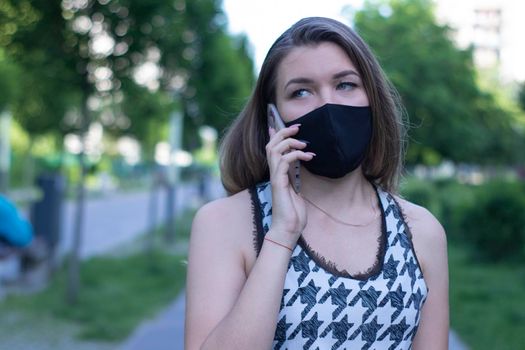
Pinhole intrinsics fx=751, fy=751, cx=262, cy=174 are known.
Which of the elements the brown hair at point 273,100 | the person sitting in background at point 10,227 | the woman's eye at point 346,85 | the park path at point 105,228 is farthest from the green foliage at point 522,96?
the woman's eye at point 346,85

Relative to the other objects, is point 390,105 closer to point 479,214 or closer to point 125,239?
point 479,214

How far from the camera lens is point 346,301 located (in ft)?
5.38

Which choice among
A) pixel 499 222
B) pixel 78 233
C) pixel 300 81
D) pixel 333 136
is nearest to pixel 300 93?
pixel 300 81

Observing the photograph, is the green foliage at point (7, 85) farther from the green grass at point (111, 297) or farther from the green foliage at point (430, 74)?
the green foliage at point (430, 74)

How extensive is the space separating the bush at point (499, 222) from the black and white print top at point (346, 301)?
1129 centimetres

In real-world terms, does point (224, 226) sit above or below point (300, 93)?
below

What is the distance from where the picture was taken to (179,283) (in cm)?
1027

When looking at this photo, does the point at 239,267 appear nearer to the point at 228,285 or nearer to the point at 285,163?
the point at 228,285

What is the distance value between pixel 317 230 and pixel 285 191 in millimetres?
147

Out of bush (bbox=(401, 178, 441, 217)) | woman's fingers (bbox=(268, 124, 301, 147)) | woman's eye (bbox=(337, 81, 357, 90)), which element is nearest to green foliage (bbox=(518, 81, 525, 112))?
bush (bbox=(401, 178, 441, 217))

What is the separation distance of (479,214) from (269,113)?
1176 cm

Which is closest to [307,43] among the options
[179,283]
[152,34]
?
[152,34]

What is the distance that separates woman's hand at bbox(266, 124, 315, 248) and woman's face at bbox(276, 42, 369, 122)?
0.23ft

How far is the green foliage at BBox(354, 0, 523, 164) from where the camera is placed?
20.2 m
